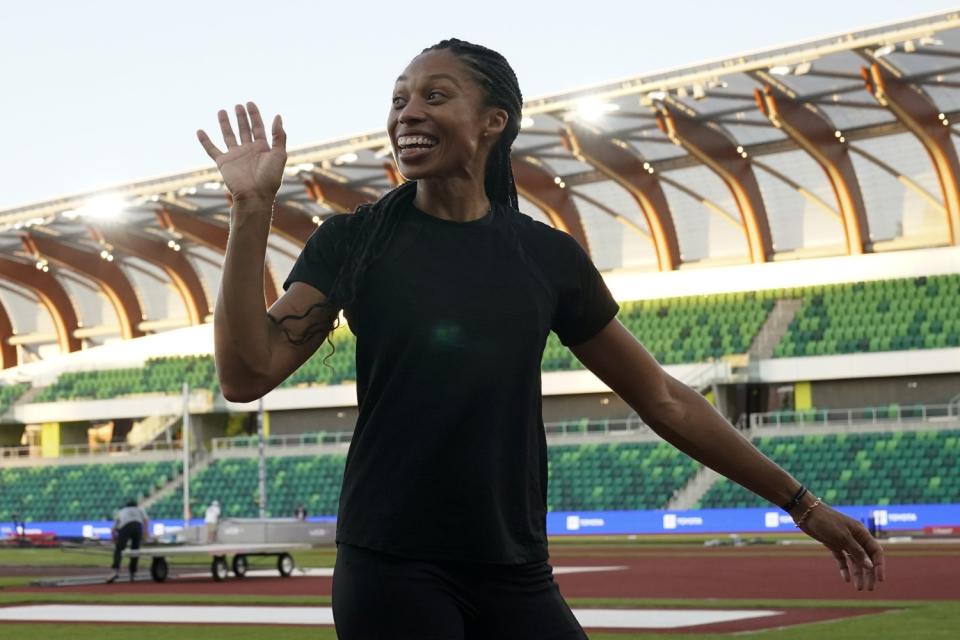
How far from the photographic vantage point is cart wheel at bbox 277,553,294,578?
30234mm

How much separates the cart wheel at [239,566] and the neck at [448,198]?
26.4m

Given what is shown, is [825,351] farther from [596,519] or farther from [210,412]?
[210,412]

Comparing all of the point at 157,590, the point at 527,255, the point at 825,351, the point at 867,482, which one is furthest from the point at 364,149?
the point at 527,255

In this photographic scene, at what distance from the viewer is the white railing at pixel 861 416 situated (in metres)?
47.0

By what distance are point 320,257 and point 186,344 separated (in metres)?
66.3

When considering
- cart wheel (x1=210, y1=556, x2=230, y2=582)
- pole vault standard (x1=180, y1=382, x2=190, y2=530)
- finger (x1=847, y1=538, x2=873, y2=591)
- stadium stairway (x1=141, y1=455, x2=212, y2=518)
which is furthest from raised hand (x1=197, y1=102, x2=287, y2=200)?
stadium stairway (x1=141, y1=455, x2=212, y2=518)

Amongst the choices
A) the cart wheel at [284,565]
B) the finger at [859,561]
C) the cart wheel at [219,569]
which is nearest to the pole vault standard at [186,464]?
the cart wheel at [284,565]

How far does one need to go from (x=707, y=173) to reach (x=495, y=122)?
52.6 meters

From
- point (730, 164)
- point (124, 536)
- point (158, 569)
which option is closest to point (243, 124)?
point (158, 569)

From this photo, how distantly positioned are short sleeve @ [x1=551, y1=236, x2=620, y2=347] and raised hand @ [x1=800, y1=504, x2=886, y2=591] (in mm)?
764

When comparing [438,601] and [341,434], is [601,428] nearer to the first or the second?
[341,434]

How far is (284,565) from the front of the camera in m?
30.5

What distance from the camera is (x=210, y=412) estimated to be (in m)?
65.0

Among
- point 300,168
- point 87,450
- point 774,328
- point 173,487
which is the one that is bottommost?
point 173,487
